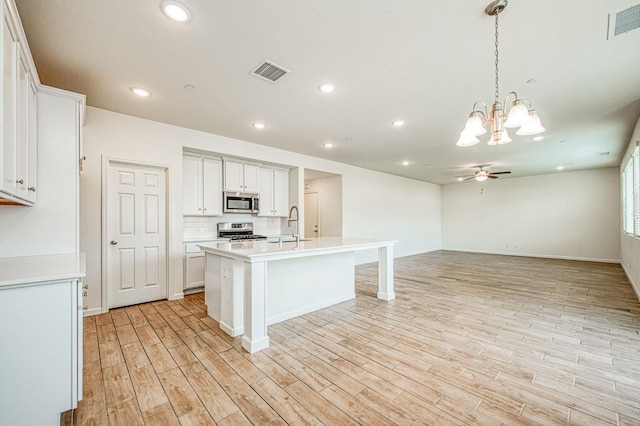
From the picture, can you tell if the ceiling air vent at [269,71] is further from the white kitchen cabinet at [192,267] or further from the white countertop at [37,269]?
the white kitchen cabinet at [192,267]

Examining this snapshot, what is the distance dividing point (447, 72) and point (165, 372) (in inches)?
148

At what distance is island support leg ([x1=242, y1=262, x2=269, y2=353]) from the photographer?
2.47m

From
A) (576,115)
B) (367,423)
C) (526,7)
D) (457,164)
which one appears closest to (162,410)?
(367,423)

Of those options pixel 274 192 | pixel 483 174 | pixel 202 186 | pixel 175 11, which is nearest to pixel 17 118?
pixel 175 11

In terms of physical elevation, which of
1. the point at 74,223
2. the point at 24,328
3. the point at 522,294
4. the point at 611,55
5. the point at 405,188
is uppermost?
the point at 611,55

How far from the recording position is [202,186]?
4719 mm

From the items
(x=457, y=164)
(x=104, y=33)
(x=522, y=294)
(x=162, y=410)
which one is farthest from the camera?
(x=457, y=164)

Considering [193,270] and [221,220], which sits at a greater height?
[221,220]

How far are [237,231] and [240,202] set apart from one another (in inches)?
22.9

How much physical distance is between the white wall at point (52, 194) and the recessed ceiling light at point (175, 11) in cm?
131

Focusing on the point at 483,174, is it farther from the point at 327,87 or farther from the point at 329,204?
the point at 327,87

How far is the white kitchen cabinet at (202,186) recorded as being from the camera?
14.9 ft

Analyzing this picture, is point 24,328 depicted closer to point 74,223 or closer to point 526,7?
point 74,223

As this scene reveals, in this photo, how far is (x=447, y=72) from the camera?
266cm
